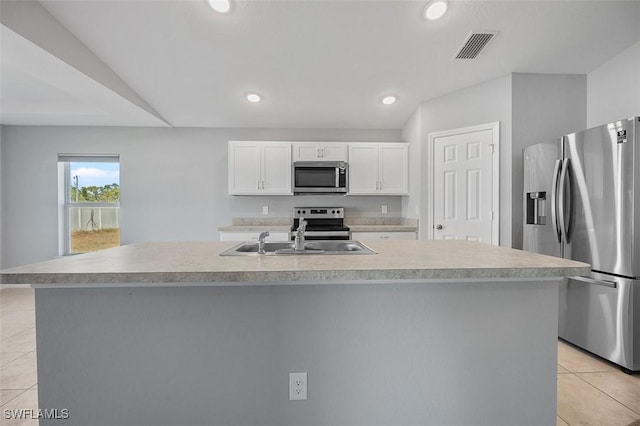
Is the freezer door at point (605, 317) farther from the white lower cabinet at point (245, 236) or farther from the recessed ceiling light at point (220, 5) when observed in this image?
the recessed ceiling light at point (220, 5)

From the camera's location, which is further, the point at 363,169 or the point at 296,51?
the point at 363,169

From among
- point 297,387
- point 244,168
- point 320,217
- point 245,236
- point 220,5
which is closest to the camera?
point 297,387

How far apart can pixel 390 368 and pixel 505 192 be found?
2.48 m

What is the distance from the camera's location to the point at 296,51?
259 cm

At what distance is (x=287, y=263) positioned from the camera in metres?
1.24

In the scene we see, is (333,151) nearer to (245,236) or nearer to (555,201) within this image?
(245,236)

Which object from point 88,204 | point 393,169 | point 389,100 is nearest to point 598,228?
point 393,169

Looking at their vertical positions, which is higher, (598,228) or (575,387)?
(598,228)

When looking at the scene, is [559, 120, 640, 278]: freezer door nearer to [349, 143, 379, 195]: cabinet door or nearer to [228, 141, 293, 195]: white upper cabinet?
[349, 143, 379, 195]: cabinet door

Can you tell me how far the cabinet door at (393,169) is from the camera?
4.00 m

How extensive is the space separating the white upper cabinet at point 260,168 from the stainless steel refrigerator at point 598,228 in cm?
280

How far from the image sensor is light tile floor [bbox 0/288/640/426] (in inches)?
64.7

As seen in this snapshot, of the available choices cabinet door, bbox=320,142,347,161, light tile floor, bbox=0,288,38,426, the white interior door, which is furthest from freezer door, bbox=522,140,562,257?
light tile floor, bbox=0,288,38,426

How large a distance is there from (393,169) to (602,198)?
7.23ft
